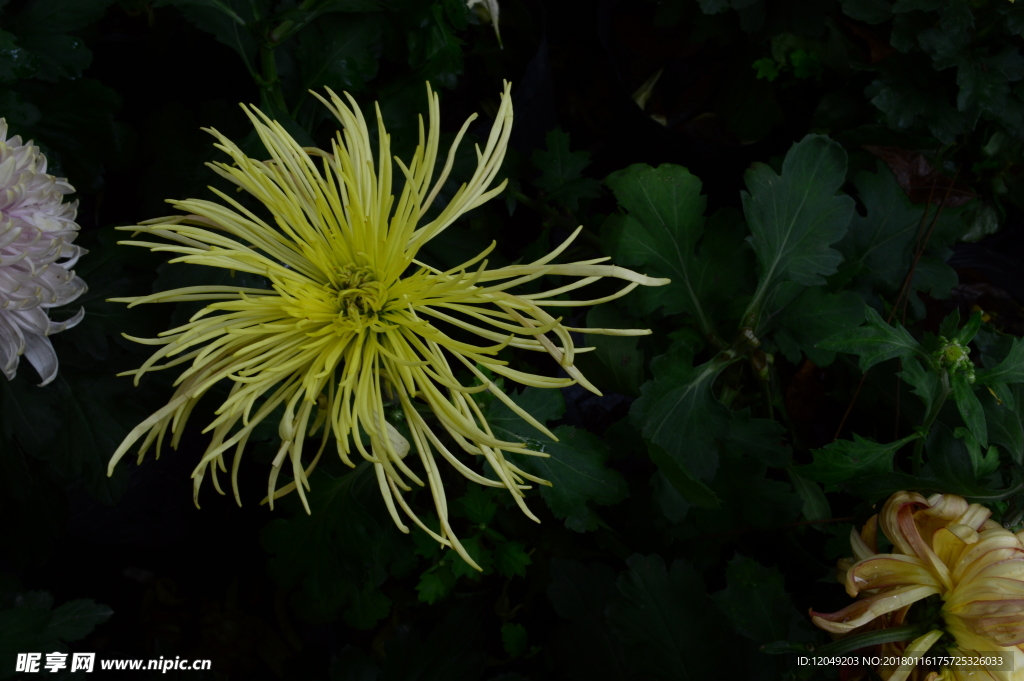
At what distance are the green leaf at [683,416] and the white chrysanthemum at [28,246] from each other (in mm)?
576

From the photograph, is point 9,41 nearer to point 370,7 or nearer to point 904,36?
point 370,7

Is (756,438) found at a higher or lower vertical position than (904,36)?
lower

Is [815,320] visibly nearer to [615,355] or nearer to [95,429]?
[615,355]

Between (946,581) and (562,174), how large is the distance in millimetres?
689

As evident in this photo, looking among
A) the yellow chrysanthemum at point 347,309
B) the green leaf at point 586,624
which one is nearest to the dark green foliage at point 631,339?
the green leaf at point 586,624

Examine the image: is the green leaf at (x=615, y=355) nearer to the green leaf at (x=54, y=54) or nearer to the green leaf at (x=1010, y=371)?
the green leaf at (x=1010, y=371)

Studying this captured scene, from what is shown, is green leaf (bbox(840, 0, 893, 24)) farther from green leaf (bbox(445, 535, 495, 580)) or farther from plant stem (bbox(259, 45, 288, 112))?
green leaf (bbox(445, 535, 495, 580))

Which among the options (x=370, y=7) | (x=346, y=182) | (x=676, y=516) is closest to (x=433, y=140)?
(x=346, y=182)

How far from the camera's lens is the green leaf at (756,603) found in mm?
659

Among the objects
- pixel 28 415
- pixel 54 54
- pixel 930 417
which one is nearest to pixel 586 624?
pixel 930 417

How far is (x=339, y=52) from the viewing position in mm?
803

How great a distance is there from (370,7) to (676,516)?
2.09ft

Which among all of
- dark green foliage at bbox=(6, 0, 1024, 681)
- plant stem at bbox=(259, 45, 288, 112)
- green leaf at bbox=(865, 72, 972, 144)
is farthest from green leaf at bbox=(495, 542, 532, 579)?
green leaf at bbox=(865, 72, 972, 144)

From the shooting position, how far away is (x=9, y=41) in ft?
2.25
